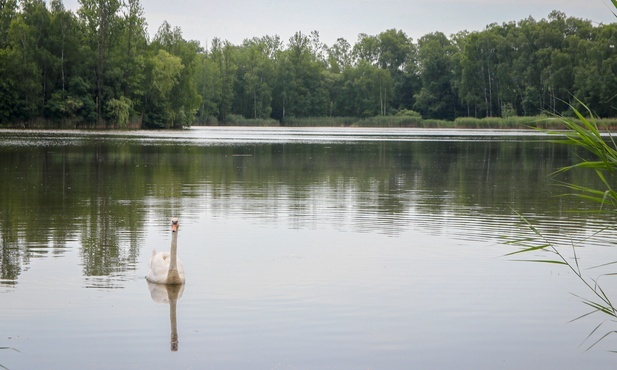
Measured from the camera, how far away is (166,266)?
11.8 metres

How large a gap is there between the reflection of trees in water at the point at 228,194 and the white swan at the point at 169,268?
0.62 m

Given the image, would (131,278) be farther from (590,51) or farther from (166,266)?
(590,51)

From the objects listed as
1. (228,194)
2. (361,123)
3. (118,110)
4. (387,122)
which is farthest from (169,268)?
(361,123)

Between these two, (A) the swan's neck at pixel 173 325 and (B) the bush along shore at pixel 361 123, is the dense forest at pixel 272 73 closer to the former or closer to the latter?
(B) the bush along shore at pixel 361 123

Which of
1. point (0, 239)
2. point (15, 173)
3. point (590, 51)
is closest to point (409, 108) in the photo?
point (590, 51)

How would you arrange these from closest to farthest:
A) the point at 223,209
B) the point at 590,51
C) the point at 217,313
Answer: the point at 217,313 < the point at 223,209 < the point at 590,51

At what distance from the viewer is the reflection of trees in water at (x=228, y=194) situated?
51.7ft

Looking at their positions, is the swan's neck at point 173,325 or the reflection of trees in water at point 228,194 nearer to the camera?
the swan's neck at point 173,325

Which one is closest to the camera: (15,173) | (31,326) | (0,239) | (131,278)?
(31,326)

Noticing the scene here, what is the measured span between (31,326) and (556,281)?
7426mm

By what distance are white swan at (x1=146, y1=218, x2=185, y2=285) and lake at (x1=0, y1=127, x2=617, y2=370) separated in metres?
0.17

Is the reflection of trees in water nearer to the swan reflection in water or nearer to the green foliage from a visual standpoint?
the swan reflection in water

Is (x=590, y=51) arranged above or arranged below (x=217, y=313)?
above

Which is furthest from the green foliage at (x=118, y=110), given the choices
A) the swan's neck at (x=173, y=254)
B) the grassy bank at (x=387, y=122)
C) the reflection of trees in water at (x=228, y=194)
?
the swan's neck at (x=173, y=254)
